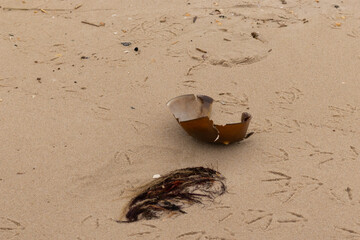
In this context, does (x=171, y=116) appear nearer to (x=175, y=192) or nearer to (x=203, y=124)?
(x=203, y=124)

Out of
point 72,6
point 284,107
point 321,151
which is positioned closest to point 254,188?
point 321,151

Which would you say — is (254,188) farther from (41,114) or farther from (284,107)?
(41,114)

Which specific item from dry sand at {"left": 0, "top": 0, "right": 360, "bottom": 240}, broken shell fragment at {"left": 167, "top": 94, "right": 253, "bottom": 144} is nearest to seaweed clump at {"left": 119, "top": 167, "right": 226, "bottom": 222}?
dry sand at {"left": 0, "top": 0, "right": 360, "bottom": 240}

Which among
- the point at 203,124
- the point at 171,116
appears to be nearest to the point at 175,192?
the point at 203,124

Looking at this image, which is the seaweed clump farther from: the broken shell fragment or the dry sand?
the broken shell fragment

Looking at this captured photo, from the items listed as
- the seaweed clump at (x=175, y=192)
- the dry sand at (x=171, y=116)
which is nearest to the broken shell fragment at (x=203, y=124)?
the dry sand at (x=171, y=116)

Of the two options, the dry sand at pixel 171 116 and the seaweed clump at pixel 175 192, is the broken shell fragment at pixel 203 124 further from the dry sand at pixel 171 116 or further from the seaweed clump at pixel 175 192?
the seaweed clump at pixel 175 192
